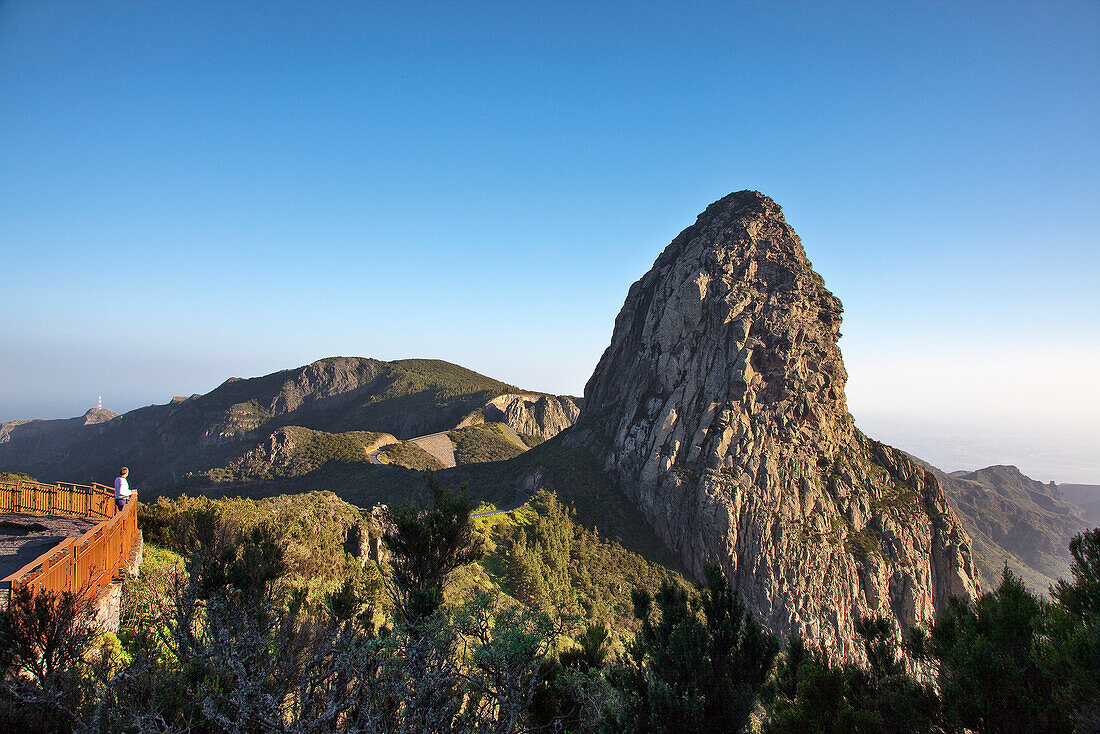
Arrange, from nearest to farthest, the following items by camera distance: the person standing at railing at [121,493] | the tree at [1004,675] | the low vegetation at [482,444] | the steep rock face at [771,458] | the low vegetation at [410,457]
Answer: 1. the tree at [1004,675]
2. the person standing at railing at [121,493]
3. the steep rock face at [771,458]
4. the low vegetation at [410,457]
5. the low vegetation at [482,444]

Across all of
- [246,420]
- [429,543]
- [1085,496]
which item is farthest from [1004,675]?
[1085,496]

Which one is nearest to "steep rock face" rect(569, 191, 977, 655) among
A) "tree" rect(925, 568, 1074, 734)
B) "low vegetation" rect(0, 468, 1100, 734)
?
"low vegetation" rect(0, 468, 1100, 734)

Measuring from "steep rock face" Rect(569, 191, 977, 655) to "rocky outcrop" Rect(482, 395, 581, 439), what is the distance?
33780mm

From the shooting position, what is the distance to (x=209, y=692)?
6.85 metres

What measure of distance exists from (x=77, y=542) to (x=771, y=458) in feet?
176

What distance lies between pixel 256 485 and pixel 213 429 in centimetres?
4234

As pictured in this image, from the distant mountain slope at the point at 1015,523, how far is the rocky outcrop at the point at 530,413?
73.3 meters

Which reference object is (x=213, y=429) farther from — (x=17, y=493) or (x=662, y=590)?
(x=662, y=590)

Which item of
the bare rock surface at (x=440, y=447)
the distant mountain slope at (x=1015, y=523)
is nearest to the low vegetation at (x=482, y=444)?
the bare rock surface at (x=440, y=447)

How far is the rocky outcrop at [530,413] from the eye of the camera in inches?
3748

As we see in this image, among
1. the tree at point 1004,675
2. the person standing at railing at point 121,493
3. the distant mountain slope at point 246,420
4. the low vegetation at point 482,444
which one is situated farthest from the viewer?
the distant mountain slope at point 246,420

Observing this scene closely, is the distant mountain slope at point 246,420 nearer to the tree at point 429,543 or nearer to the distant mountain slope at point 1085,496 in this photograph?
the tree at point 429,543

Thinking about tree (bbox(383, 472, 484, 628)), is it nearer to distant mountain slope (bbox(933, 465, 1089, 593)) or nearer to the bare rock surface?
→ the bare rock surface

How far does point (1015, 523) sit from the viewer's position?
112m
